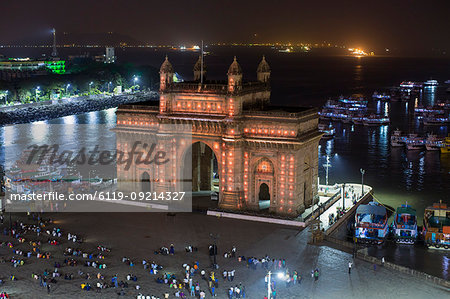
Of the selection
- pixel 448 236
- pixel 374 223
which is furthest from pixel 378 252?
pixel 448 236

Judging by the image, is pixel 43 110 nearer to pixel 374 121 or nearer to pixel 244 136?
pixel 374 121

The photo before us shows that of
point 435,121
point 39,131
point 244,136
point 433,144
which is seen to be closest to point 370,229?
point 244,136

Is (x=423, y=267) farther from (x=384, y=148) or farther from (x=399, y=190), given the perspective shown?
(x=384, y=148)

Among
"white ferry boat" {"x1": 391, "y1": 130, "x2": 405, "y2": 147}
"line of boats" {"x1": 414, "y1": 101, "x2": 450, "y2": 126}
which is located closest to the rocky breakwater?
"white ferry boat" {"x1": 391, "y1": 130, "x2": 405, "y2": 147}

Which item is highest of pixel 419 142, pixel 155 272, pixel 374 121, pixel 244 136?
pixel 244 136

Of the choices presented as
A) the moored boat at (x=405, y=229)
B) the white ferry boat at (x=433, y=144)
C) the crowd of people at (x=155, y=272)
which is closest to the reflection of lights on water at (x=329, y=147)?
the white ferry boat at (x=433, y=144)

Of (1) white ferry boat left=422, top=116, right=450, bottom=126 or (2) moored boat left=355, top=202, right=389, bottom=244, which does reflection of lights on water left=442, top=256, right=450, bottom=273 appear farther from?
(1) white ferry boat left=422, top=116, right=450, bottom=126

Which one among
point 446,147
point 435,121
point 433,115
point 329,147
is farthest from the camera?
point 433,115

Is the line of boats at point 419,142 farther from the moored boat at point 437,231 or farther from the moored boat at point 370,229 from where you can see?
the moored boat at point 370,229
